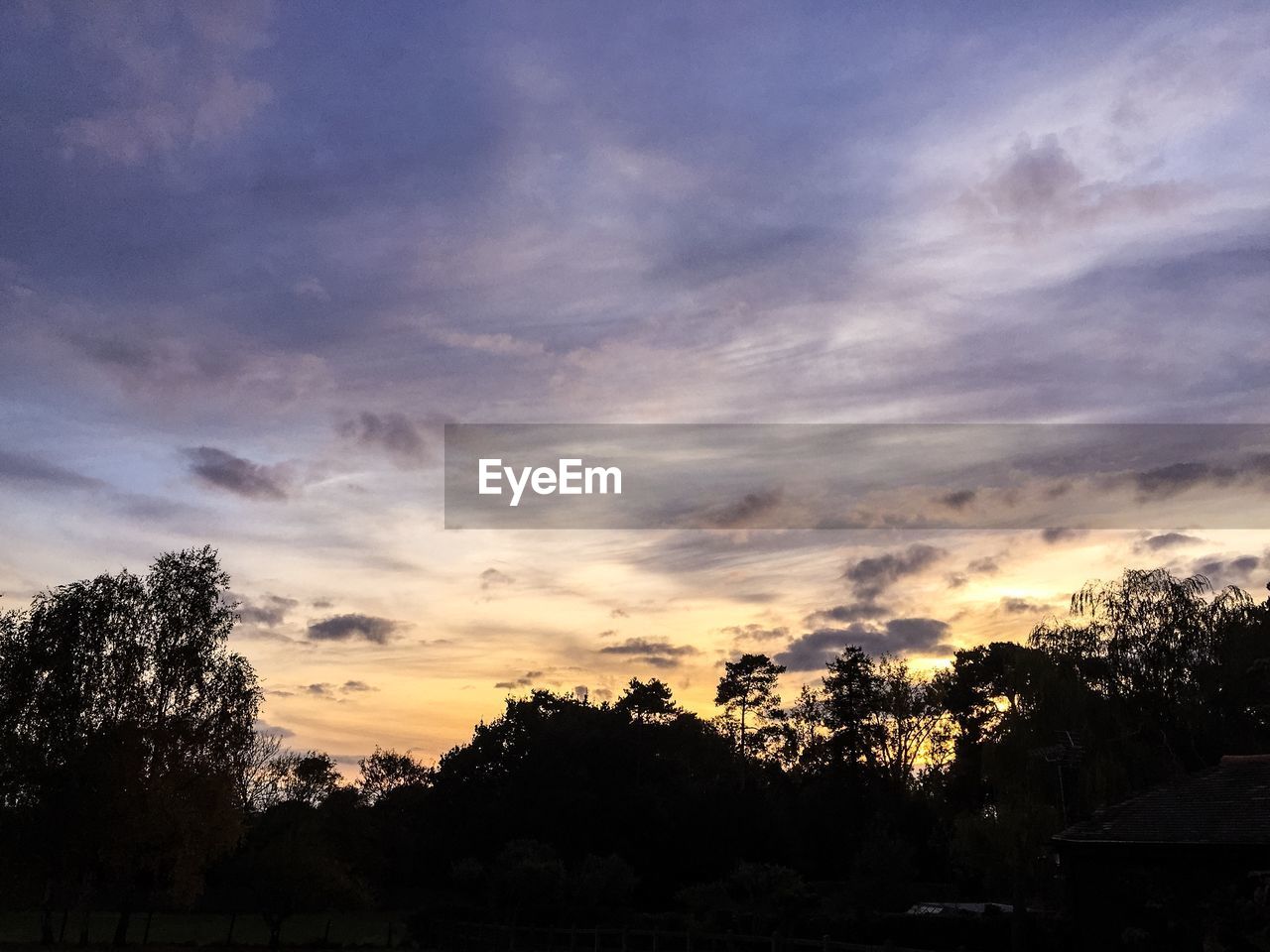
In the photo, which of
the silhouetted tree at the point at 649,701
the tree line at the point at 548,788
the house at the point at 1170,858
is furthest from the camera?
the silhouetted tree at the point at 649,701

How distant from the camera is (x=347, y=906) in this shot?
5247 centimetres

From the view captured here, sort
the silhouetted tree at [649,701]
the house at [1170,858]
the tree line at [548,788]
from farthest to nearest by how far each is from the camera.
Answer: the silhouetted tree at [649,701] → the tree line at [548,788] → the house at [1170,858]

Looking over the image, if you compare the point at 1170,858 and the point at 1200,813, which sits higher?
the point at 1200,813

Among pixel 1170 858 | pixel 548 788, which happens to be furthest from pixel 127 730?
pixel 1170 858

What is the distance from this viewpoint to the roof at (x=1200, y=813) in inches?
969

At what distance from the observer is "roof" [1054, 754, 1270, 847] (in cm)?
2462

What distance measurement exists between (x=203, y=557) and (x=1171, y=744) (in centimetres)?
3991

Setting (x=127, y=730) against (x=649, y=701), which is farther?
(x=649, y=701)

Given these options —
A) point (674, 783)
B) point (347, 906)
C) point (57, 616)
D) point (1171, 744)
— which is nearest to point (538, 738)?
point (674, 783)

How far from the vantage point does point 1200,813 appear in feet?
84.8

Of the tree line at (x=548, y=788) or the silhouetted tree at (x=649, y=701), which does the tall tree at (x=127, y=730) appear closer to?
the tree line at (x=548, y=788)

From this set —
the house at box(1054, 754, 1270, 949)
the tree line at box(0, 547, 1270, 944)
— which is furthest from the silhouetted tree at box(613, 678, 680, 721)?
the house at box(1054, 754, 1270, 949)

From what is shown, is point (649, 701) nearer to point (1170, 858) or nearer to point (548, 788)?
point (548, 788)

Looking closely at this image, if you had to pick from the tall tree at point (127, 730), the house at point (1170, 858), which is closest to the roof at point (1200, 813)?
the house at point (1170, 858)
